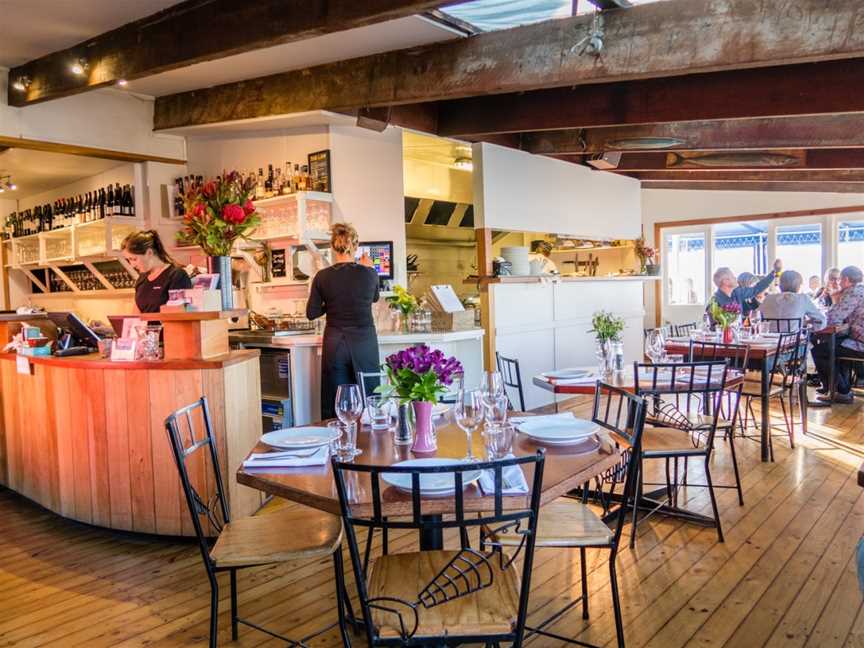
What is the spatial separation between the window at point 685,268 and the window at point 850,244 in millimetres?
1849

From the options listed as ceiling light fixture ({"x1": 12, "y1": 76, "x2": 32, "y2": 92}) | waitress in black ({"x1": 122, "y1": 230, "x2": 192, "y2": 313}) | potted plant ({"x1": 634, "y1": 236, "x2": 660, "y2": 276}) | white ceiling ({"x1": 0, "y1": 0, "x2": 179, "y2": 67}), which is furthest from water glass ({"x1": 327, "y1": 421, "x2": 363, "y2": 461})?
potted plant ({"x1": 634, "y1": 236, "x2": 660, "y2": 276})

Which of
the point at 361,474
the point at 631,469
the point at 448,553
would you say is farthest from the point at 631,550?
the point at 361,474

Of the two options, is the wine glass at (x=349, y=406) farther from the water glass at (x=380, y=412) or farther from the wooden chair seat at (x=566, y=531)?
the wooden chair seat at (x=566, y=531)

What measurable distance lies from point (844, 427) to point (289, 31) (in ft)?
18.6

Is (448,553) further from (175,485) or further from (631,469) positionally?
(175,485)

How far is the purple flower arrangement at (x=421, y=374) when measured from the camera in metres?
2.18

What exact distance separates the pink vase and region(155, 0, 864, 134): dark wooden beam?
2.69 meters

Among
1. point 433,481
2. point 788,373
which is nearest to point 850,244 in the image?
point 788,373

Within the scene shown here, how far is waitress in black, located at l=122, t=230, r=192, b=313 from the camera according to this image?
4238 mm

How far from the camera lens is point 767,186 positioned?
9.10 m

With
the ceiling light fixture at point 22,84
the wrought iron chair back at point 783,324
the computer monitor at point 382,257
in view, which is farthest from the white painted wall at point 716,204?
the ceiling light fixture at point 22,84

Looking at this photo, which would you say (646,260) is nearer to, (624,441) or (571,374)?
(571,374)

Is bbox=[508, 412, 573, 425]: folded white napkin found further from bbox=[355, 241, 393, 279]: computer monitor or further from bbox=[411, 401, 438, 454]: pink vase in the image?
bbox=[355, 241, 393, 279]: computer monitor

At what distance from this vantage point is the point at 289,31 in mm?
3660
